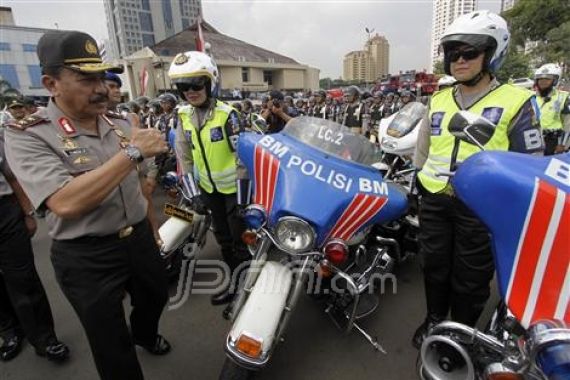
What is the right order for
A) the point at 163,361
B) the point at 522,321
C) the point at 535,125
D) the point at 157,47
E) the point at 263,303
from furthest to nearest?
the point at 157,47, the point at 163,361, the point at 535,125, the point at 263,303, the point at 522,321

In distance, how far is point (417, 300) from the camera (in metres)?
2.85

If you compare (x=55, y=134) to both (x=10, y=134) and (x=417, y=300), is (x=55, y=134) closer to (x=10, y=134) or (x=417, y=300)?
(x=10, y=134)

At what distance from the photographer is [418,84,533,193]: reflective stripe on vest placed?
1.79 meters

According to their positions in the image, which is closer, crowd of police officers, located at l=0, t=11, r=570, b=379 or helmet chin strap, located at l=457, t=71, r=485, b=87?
crowd of police officers, located at l=0, t=11, r=570, b=379

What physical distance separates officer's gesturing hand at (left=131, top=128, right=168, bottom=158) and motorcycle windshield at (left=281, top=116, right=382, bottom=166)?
2.87 feet

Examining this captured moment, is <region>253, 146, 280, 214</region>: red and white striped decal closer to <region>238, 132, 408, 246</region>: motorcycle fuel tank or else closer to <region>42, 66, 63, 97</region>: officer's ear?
<region>238, 132, 408, 246</region>: motorcycle fuel tank

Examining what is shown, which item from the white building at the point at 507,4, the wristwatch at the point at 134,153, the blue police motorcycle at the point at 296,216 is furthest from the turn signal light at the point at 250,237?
the white building at the point at 507,4

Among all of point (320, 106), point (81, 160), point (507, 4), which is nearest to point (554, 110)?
point (81, 160)

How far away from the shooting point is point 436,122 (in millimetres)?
2037

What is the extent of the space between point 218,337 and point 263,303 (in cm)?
107

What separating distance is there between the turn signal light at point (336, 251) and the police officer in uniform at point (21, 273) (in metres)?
1.96

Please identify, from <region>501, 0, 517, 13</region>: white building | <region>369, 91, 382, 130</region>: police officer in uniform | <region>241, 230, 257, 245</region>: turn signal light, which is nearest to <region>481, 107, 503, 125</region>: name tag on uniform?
<region>241, 230, 257, 245</region>: turn signal light

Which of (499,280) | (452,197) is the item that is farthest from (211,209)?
(499,280)

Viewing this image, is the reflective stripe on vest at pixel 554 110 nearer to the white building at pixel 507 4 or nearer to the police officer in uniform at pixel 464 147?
the police officer in uniform at pixel 464 147
